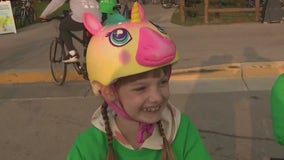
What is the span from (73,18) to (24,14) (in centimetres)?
1016

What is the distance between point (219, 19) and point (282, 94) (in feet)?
41.9

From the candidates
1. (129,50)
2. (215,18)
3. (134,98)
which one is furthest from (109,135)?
(215,18)

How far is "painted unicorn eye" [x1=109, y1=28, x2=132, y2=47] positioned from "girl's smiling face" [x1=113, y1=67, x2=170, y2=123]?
0.15 meters

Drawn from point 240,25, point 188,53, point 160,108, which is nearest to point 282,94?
point 160,108

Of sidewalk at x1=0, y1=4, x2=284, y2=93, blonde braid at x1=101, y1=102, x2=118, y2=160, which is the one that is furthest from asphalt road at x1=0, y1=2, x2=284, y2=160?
blonde braid at x1=101, y1=102, x2=118, y2=160

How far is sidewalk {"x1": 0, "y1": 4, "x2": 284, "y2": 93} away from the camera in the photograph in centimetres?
702

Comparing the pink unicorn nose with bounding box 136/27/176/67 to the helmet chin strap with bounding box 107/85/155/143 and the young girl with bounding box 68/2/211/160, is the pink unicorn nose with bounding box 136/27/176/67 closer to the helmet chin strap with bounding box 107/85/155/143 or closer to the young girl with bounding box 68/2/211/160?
the young girl with bounding box 68/2/211/160

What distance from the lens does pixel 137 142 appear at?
2121mm

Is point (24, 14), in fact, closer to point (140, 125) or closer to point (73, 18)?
point (73, 18)

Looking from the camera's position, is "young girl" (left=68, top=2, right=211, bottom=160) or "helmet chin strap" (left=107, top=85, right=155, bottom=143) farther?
"helmet chin strap" (left=107, top=85, right=155, bottom=143)

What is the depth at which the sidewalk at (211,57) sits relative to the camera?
23.0 feet

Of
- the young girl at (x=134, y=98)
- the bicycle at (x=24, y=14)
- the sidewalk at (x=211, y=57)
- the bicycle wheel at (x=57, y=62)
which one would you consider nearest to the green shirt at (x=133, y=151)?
the young girl at (x=134, y=98)

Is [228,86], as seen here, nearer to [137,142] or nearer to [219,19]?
[137,142]

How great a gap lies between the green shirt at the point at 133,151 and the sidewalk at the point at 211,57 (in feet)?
14.5
